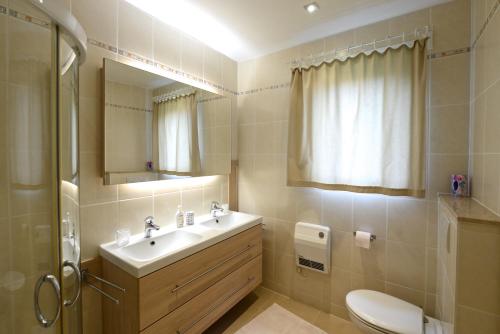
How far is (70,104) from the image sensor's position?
1002mm

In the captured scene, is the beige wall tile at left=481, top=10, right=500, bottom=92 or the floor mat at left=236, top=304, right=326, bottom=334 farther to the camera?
the floor mat at left=236, top=304, right=326, bottom=334

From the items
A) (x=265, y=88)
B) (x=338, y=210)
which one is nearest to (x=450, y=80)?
(x=338, y=210)

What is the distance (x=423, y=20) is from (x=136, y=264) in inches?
94.5

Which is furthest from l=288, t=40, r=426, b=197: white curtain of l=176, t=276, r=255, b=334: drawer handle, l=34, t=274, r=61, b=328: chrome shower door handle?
l=34, t=274, r=61, b=328: chrome shower door handle

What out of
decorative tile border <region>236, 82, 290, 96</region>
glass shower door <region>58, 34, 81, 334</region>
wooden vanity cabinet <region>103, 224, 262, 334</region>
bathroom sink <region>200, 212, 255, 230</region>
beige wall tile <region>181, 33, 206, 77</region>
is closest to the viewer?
glass shower door <region>58, 34, 81, 334</region>

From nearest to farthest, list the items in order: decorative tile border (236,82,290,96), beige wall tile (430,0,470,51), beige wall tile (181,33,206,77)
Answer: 1. beige wall tile (430,0,470,51)
2. beige wall tile (181,33,206,77)
3. decorative tile border (236,82,290,96)

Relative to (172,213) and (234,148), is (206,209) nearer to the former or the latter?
(172,213)

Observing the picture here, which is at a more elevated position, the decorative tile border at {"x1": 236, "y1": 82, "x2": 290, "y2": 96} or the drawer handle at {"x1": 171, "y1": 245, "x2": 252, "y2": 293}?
the decorative tile border at {"x1": 236, "y1": 82, "x2": 290, "y2": 96}

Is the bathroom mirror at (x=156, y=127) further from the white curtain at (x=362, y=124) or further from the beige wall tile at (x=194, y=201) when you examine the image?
the white curtain at (x=362, y=124)

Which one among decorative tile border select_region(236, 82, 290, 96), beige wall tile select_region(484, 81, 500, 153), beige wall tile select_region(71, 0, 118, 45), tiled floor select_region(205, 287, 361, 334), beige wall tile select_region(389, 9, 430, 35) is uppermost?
beige wall tile select_region(389, 9, 430, 35)

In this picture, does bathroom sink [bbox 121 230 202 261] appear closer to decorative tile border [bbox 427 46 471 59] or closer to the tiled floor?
the tiled floor

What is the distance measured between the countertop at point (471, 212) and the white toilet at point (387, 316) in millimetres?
740

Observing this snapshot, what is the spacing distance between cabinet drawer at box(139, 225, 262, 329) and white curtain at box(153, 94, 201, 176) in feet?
2.34

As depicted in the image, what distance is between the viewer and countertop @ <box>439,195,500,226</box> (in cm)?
88
